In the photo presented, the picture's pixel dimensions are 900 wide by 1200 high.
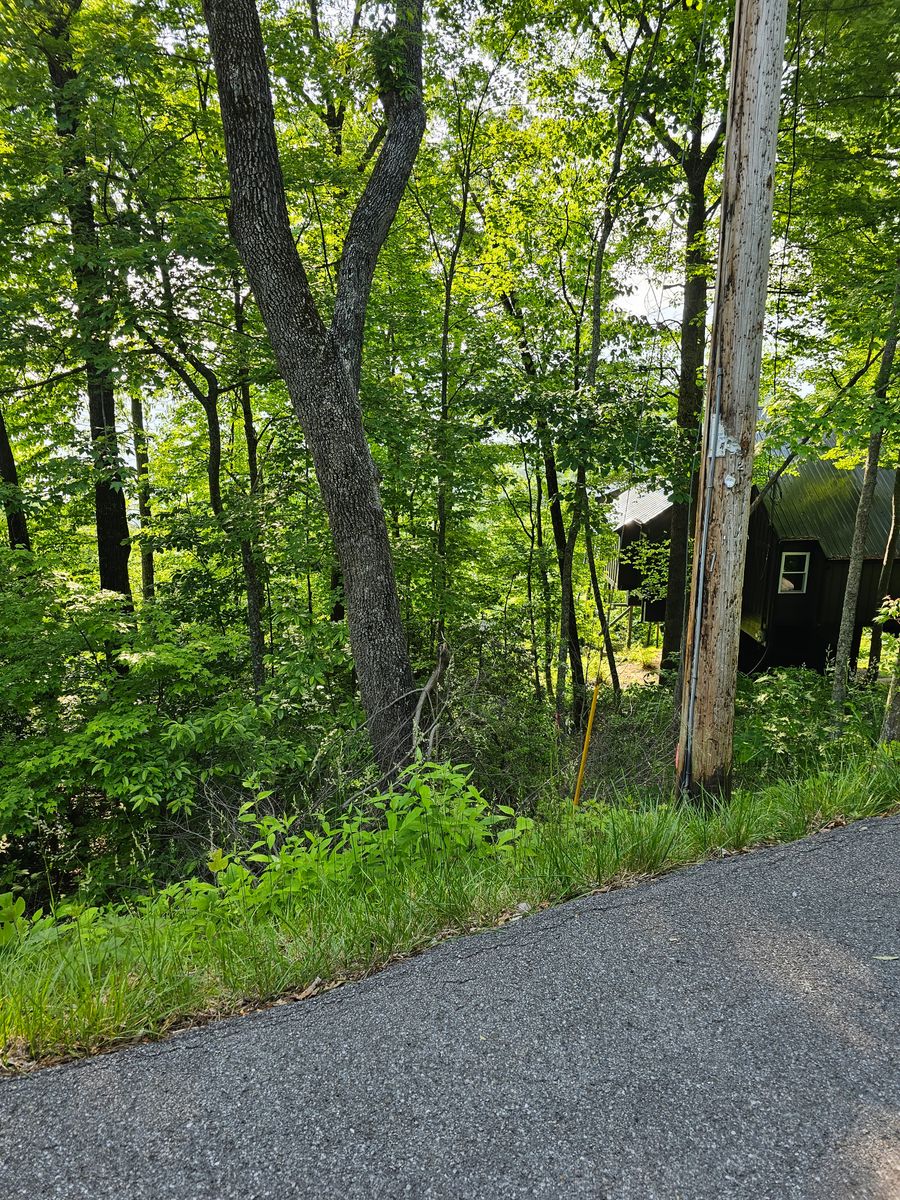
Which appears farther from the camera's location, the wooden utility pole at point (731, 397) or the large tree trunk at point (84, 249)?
the large tree trunk at point (84, 249)

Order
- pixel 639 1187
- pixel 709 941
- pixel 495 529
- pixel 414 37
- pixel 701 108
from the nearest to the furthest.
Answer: pixel 639 1187, pixel 709 941, pixel 414 37, pixel 701 108, pixel 495 529

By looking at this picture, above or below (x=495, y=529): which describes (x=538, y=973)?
below

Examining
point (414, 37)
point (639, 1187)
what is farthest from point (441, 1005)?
point (414, 37)

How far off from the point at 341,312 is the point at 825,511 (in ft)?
54.8

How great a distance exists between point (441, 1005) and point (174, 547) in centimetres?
719

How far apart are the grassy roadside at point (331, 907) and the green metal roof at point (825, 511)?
1504cm

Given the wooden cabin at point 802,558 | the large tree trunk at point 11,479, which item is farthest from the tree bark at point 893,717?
the wooden cabin at point 802,558

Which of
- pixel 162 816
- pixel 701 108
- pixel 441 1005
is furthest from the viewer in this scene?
pixel 701 108

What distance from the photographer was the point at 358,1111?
163 centimetres

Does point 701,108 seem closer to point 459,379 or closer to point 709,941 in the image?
point 459,379

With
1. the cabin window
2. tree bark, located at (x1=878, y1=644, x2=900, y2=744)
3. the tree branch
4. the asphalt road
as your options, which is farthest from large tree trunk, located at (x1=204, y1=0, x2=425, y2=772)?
the cabin window

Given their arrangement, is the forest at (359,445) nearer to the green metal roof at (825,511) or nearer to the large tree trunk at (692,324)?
the large tree trunk at (692,324)

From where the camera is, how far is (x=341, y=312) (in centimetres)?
518

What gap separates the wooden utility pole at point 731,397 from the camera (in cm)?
301
